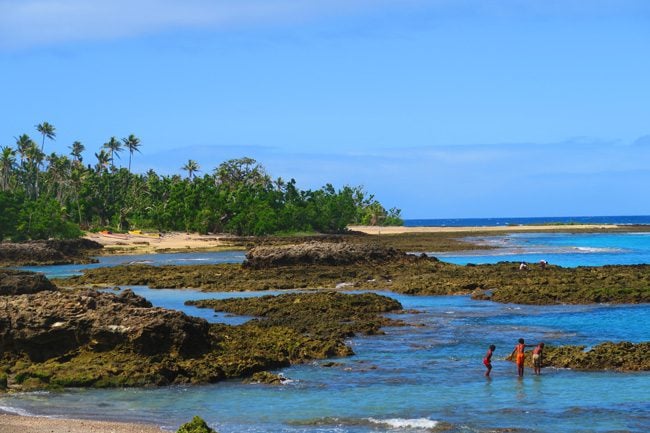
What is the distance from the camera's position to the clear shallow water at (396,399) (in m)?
20.0

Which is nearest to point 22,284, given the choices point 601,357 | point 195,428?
point 195,428

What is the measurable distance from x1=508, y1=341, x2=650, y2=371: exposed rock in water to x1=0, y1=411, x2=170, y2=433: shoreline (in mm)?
12662

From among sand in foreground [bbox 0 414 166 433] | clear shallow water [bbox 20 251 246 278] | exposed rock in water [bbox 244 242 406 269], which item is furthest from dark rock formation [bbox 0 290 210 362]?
clear shallow water [bbox 20 251 246 278]

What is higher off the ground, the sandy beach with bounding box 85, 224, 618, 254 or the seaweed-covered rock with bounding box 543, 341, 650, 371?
the sandy beach with bounding box 85, 224, 618, 254

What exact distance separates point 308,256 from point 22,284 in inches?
1207

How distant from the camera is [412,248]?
315 feet

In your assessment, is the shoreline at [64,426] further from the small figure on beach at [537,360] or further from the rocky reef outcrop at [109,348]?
the small figure on beach at [537,360]

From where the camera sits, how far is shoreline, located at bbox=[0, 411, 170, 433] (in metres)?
18.4

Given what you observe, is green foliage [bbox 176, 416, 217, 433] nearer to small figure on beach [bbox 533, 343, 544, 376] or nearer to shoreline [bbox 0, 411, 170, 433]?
shoreline [bbox 0, 411, 170, 433]

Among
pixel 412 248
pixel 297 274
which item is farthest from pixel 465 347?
pixel 412 248

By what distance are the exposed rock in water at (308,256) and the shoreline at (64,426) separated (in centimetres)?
4325

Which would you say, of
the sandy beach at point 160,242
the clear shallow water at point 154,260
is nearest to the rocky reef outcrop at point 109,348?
the clear shallow water at point 154,260

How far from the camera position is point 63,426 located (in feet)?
61.8

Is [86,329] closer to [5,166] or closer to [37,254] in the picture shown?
[37,254]
